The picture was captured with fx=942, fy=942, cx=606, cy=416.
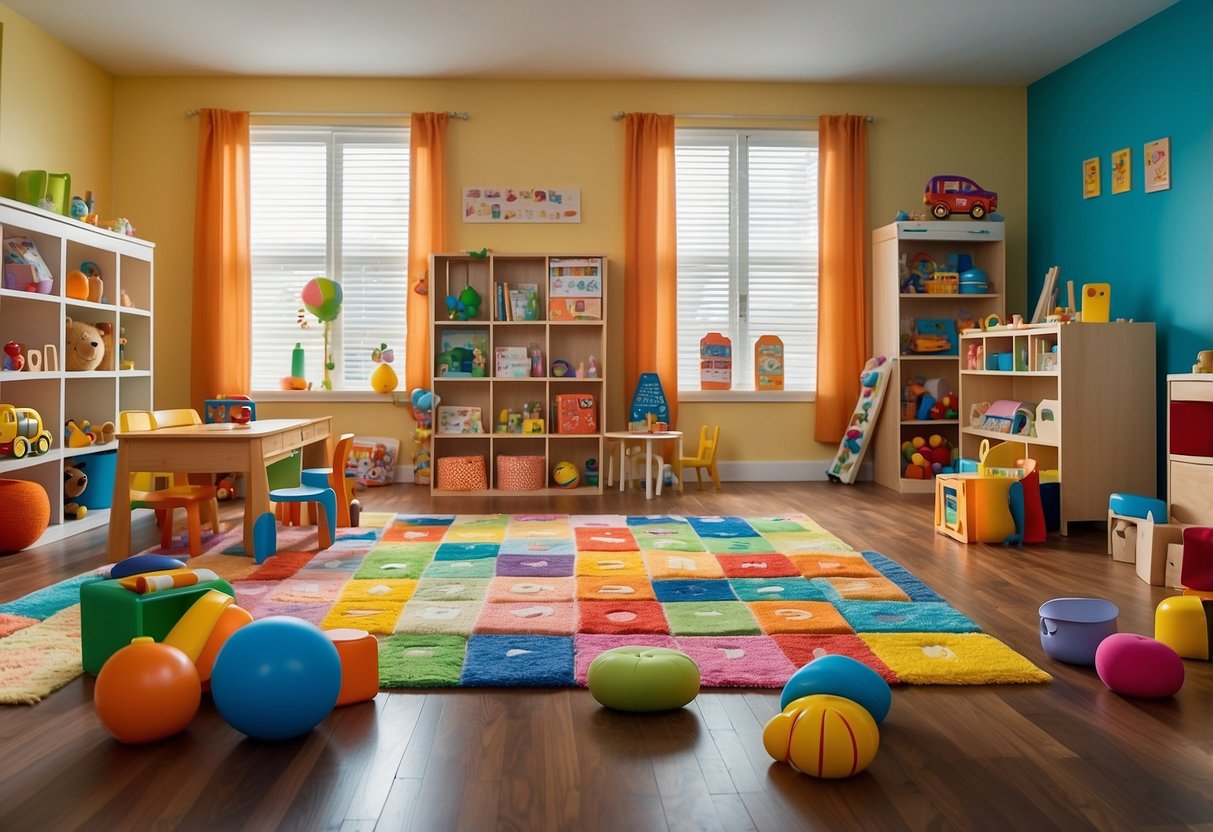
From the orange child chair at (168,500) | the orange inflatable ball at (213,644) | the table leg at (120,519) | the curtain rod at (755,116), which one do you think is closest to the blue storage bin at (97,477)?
the orange child chair at (168,500)

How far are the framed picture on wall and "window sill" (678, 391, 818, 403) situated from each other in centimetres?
235

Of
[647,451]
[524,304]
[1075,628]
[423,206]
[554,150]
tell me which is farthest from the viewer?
[554,150]

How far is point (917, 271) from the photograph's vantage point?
280 inches

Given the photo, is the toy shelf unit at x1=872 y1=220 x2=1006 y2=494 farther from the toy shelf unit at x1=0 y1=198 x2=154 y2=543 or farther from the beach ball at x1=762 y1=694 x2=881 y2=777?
the toy shelf unit at x1=0 y1=198 x2=154 y2=543

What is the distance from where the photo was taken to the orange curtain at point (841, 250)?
7.29m

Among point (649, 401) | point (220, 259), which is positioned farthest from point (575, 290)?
point (220, 259)

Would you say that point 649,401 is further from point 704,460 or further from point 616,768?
point 616,768

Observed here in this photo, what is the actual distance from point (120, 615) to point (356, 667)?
735mm

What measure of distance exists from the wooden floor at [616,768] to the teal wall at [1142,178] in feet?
11.4

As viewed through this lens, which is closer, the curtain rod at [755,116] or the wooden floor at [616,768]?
the wooden floor at [616,768]

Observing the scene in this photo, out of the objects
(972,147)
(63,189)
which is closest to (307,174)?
(63,189)

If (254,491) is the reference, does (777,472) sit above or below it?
below

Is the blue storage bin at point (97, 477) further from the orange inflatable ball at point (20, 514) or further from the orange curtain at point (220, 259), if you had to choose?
the orange curtain at point (220, 259)

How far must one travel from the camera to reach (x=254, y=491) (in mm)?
4277
